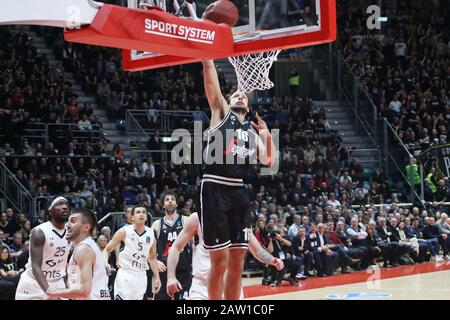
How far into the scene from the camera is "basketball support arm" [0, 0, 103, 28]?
5469 mm

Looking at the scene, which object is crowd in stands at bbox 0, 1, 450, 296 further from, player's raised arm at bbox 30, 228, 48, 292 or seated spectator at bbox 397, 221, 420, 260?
player's raised arm at bbox 30, 228, 48, 292

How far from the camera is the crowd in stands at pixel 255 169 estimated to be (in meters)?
16.6

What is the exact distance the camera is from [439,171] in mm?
22016

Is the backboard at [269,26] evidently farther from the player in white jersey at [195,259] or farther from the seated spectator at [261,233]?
the seated spectator at [261,233]

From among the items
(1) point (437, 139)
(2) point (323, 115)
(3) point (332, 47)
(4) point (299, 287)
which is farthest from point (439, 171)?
(4) point (299, 287)

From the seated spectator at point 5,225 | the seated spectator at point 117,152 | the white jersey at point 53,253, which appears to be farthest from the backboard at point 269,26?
the seated spectator at point 117,152

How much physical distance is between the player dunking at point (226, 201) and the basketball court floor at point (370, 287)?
22.2 ft

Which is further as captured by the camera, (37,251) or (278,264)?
(37,251)

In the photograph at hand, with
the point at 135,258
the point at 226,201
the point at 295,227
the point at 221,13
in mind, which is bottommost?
the point at 295,227

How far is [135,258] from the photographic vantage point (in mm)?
9867

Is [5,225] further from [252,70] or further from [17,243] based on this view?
[252,70]

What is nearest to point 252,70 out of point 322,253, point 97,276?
point 97,276

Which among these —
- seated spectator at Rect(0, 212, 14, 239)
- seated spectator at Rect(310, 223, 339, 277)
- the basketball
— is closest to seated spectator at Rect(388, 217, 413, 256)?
seated spectator at Rect(310, 223, 339, 277)

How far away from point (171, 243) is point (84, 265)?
14.4 feet
